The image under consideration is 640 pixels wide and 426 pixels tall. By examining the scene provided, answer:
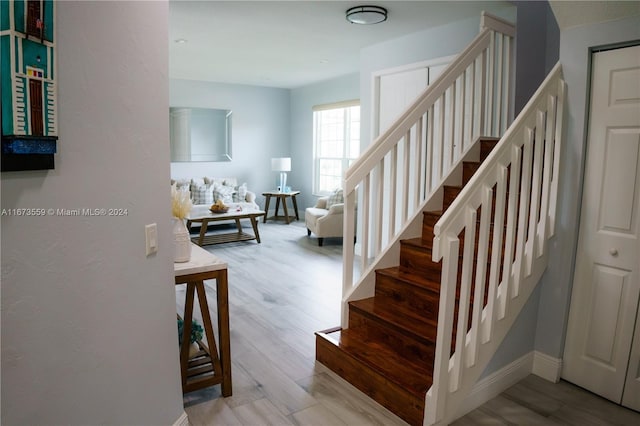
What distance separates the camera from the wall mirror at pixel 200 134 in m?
7.80

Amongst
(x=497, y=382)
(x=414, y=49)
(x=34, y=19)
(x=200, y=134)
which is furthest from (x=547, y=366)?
(x=200, y=134)

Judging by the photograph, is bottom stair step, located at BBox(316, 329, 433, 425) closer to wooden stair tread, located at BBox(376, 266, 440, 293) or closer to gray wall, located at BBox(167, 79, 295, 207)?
wooden stair tread, located at BBox(376, 266, 440, 293)

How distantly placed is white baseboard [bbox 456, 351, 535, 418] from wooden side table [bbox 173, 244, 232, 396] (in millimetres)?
→ 1283

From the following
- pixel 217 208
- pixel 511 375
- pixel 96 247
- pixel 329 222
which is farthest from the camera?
pixel 217 208

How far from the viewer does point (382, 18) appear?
3957mm

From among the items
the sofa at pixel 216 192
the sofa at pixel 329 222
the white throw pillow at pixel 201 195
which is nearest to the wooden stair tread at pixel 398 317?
the sofa at pixel 329 222

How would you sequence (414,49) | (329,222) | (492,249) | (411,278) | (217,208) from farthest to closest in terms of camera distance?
(217,208)
(329,222)
(414,49)
(411,278)
(492,249)

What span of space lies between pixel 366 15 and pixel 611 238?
259 centimetres

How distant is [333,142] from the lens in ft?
26.3

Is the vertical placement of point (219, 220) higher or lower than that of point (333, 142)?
lower

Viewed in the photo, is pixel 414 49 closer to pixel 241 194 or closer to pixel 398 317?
pixel 398 317

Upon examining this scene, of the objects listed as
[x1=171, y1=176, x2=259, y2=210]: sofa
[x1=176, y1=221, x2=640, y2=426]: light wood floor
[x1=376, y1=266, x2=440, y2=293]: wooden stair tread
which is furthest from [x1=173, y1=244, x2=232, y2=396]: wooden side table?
[x1=171, y1=176, x2=259, y2=210]: sofa

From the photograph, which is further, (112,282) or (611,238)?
(611,238)

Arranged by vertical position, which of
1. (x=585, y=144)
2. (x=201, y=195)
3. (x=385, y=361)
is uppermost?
→ (x=585, y=144)
